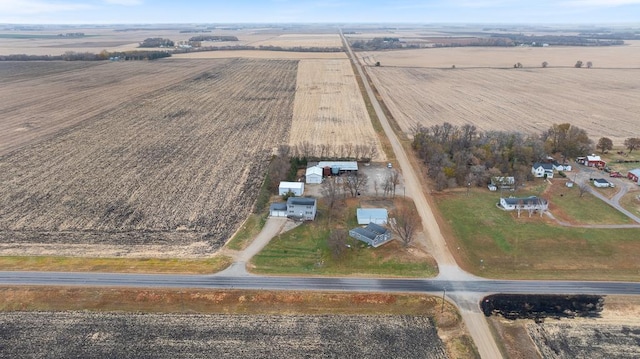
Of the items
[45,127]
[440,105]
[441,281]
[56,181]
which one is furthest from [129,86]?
[441,281]

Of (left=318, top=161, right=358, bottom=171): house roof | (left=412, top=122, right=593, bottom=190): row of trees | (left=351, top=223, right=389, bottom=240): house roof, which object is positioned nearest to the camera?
(left=351, top=223, right=389, bottom=240): house roof

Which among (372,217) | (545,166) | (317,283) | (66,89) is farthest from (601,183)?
(66,89)

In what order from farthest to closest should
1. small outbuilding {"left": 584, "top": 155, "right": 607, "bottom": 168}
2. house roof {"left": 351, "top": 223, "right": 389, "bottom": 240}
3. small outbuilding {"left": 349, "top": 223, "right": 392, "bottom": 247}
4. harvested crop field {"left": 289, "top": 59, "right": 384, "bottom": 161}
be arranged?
harvested crop field {"left": 289, "top": 59, "right": 384, "bottom": 161}, small outbuilding {"left": 584, "top": 155, "right": 607, "bottom": 168}, house roof {"left": 351, "top": 223, "right": 389, "bottom": 240}, small outbuilding {"left": 349, "top": 223, "right": 392, "bottom": 247}

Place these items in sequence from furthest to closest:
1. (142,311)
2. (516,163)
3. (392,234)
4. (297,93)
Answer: (297,93)
(516,163)
(392,234)
(142,311)

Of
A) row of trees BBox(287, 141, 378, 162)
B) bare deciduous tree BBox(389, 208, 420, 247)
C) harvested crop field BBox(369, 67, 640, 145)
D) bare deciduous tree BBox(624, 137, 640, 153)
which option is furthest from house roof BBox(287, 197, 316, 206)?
bare deciduous tree BBox(624, 137, 640, 153)

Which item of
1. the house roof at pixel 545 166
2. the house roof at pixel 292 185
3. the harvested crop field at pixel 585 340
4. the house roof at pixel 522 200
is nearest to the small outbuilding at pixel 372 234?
the house roof at pixel 292 185

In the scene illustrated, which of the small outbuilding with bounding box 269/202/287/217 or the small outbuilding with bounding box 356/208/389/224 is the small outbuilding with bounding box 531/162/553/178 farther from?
the small outbuilding with bounding box 269/202/287/217

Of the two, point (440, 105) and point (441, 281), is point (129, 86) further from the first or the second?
point (441, 281)

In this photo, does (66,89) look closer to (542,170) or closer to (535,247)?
Result: (542,170)
